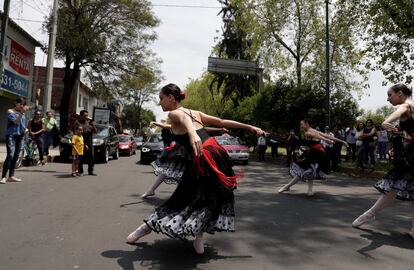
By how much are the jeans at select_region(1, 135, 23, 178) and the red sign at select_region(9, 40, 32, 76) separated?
15.6m

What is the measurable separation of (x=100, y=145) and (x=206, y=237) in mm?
12702

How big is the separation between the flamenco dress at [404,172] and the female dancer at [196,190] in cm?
241

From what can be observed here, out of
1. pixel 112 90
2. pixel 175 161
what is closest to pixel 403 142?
pixel 175 161

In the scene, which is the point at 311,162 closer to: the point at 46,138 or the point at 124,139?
the point at 46,138

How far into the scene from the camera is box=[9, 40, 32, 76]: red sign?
2380cm

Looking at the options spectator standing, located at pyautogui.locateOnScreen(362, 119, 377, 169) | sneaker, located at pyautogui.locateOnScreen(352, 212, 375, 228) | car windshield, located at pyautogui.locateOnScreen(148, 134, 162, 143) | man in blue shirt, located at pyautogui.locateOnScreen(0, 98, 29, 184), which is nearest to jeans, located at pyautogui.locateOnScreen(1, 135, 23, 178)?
man in blue shirt, located at pyautogui.locateOnScreen(0, 98, 29, 184)

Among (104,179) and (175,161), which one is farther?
(104,179)

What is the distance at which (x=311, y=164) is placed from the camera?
30.0 feet

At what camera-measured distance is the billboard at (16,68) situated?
22.9 m

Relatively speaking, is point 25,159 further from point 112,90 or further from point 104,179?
point 112,90

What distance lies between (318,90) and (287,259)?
20044mm

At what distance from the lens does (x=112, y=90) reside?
1264 inches

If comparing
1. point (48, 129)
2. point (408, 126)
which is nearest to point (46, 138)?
point (48, 129)

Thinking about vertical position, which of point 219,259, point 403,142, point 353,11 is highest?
point 353,11
